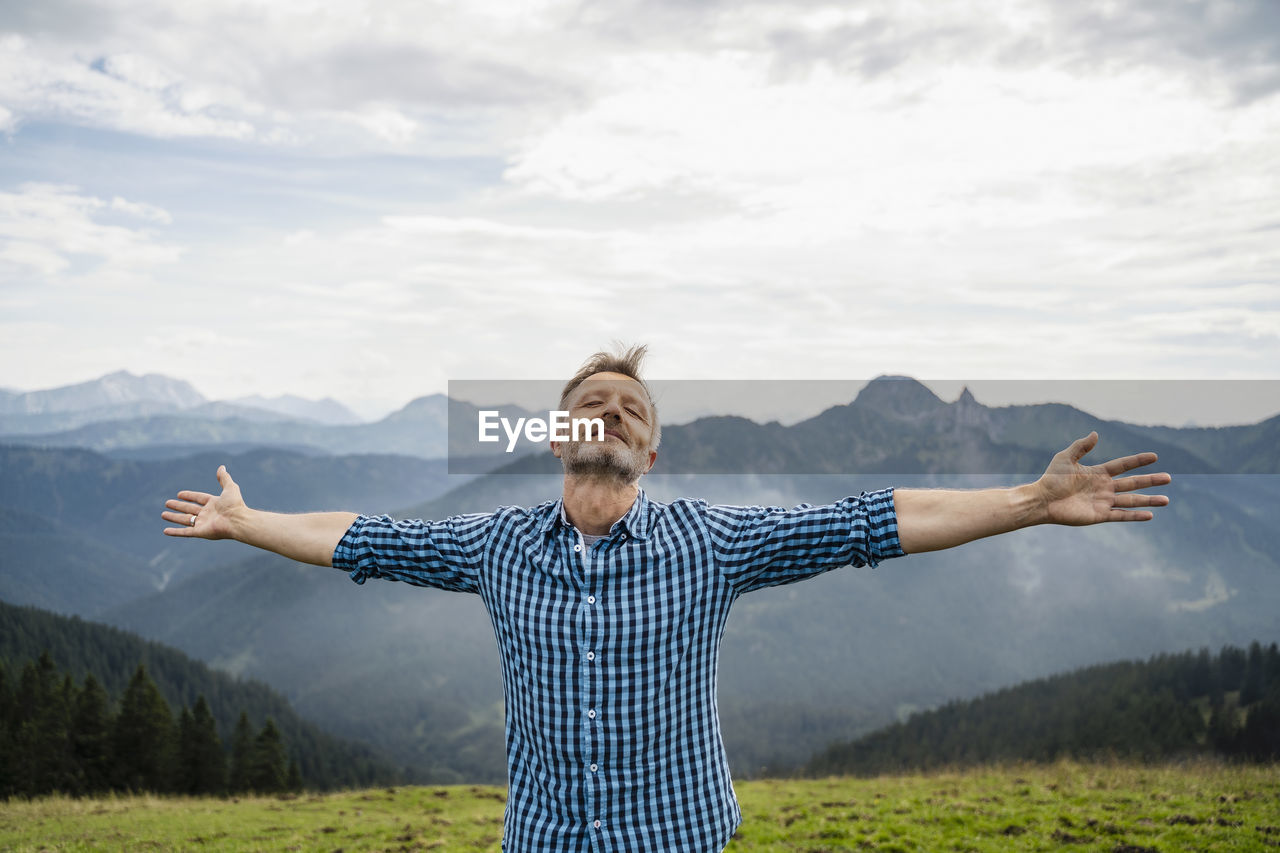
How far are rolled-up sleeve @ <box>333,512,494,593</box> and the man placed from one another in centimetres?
3

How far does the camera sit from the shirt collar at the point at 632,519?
4184 mm

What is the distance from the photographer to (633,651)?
4027mm

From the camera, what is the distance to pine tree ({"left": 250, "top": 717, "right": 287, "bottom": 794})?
60.7 m

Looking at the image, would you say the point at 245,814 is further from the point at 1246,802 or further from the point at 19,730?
the point at 19,730

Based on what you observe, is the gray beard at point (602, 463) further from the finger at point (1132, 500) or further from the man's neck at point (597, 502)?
the finger at point (1132, 500)

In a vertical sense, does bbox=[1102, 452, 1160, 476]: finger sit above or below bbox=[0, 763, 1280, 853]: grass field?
above

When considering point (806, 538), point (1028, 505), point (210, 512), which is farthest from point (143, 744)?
point (1028, 505)

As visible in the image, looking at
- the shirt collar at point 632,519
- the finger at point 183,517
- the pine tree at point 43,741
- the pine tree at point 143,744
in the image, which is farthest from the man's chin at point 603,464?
the pine tree at point 143,744

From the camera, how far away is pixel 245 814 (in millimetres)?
20203

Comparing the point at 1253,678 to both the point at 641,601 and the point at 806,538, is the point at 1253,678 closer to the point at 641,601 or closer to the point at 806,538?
the point at 806,538

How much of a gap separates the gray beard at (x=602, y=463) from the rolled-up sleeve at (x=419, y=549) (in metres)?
0.59

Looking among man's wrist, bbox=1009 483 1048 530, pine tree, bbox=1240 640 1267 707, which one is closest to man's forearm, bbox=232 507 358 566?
man's wrist, bbox=1009 483 1048 530

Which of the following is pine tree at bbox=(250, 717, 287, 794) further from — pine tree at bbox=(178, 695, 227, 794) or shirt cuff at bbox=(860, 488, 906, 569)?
shirt cuff at bbox=(860, 488, 906, 569)
